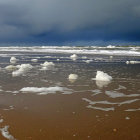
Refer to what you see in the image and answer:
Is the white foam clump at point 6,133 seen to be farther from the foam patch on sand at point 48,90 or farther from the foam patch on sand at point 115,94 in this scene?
the foam patch on sand at point 115,94

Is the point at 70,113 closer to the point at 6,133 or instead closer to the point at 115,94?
the point at 6,133

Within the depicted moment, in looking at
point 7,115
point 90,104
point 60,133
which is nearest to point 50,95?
Result: point 90,104

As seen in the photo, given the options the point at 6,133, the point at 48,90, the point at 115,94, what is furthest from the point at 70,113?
the point at 48,90

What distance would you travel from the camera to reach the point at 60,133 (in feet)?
19.5

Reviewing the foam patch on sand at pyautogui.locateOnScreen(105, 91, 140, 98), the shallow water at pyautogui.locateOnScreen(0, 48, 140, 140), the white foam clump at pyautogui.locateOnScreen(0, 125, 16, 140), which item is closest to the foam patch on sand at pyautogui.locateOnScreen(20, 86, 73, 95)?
the shallow water at pyautogui.locateOnScreen(0, 48, 140, 140)

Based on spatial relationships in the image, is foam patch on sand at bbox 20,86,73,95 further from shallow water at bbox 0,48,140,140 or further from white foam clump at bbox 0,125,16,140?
white foam clump at bbox 0,125,16,140

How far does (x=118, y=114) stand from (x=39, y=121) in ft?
8.56

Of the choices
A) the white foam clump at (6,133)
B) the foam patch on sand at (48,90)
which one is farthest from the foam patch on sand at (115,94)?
the white foam clump at (6,133)

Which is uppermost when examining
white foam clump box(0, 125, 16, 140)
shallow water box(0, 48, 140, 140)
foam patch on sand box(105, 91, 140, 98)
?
white foam clump box(0, 125, 16, 140)

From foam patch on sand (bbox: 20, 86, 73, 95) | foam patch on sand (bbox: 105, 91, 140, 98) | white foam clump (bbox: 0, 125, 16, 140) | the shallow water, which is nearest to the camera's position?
white foam clump (bbox: 0, 125, 16, 140)

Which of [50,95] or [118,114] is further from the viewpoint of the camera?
[50,95]

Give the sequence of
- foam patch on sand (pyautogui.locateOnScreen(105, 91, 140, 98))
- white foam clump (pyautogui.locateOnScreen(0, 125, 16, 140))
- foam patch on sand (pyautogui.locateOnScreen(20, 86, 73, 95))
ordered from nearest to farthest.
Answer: white foam clump (pyautogui.locateOnScreen(0, 125, 16, 140)) → foam patch on sand (pyautogui.locateOnScreen(105, 91, 140, 98)) → foam patch on sand (pyautogui.locateOnScreen(20, 86, 73, 95))

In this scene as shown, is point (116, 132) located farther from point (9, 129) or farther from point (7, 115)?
point (7, 115)

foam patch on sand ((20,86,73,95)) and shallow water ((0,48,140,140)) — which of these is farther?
foam patch on sand ((20,86,73,95))
